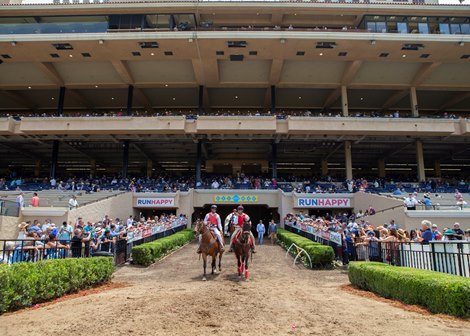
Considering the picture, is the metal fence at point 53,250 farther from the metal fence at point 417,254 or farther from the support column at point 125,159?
the support column at point 125,159

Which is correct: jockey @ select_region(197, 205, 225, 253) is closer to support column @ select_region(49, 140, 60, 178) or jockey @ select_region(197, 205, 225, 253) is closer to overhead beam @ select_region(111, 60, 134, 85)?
overhead beam @ select_region(111, 60, 134, 85)

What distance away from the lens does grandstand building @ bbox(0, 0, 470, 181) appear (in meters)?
33.9

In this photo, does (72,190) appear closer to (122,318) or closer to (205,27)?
(205,27)

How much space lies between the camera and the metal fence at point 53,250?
1051 centimetres

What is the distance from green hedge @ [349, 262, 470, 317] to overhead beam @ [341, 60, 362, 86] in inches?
1239

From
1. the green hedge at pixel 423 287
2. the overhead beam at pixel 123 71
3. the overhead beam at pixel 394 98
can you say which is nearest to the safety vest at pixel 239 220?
the green hedge at pixel 423 287

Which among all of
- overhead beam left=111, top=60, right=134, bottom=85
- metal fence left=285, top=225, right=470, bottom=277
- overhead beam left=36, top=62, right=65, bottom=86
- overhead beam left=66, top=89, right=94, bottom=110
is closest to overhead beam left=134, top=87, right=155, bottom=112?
overhead beam left=111, top=60, right=134, bottom=85

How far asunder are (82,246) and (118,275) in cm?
183

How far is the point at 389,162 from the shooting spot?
5125 cm

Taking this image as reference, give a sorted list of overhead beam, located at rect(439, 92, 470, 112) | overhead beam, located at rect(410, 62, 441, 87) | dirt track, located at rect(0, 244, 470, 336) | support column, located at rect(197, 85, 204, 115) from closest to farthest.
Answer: dirt track, located at rect(0, 244, 470, 336), overhead beam, located at rect(410, 62, 441, 87), support column, located at rect(197, 85, 204, 115), overhead beam, located at rect(439, 92, 470, 112)

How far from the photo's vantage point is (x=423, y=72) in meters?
37.8

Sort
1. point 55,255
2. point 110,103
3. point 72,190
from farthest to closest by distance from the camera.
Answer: point 110,103
point 72,190
point 55,255

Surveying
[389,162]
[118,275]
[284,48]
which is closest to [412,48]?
[284,48]

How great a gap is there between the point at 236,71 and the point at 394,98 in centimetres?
2131
